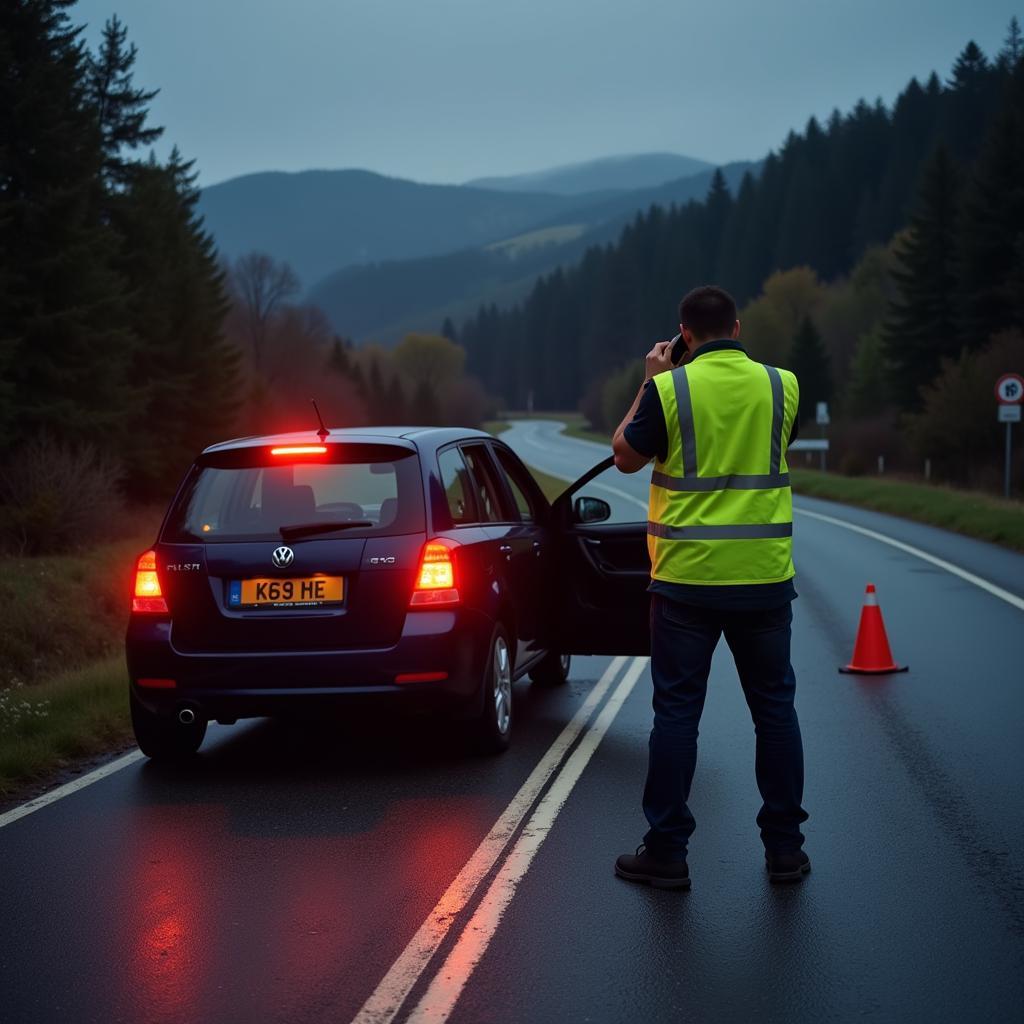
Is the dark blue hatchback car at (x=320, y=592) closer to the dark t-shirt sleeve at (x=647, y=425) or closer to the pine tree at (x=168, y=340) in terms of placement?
the dark t-shirt sleeve at (x=647, y=425)

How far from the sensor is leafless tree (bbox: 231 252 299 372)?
10438 centimetres

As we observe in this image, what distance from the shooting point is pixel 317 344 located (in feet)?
349

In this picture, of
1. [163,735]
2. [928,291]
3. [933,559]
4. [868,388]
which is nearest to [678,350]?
[163,735]

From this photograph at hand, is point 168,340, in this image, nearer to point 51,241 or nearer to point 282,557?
point 51,241

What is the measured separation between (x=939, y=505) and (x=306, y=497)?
83.1 feet

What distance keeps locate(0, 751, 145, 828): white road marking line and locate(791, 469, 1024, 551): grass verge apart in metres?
17.3

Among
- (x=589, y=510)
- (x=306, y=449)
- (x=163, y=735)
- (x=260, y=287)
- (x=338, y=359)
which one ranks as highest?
(x=260, y=287)

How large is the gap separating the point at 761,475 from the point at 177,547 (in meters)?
3.26

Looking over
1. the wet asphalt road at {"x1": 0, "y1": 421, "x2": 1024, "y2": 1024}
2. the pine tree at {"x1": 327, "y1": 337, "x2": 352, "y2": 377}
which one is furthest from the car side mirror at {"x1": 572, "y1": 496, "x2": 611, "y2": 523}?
the pine tree at {"x1": 327, "y1": 337, "x2": 352, "y2": 377}

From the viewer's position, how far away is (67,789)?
Answer: 24.5ft

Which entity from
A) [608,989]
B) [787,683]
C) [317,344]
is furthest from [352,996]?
[317,344]

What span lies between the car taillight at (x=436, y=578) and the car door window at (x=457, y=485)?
331 millimetres

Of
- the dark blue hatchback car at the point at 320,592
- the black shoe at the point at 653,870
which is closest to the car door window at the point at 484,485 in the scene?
the dark blue hatchback car at the point at 320,592

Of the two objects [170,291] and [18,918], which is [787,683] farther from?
[170,291]
